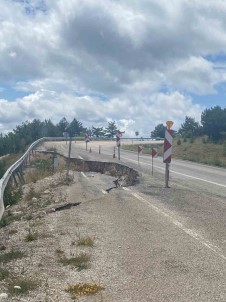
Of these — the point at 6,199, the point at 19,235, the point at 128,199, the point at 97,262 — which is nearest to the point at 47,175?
the point at 6,199

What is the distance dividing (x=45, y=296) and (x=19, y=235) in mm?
3645

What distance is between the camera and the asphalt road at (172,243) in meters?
5.70

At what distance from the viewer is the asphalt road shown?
5695mm

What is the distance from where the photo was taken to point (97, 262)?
22.4 ft

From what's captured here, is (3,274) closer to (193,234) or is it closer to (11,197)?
(193,234)

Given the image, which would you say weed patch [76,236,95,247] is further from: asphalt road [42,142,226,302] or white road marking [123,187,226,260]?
white road marking [123,187,226,260]

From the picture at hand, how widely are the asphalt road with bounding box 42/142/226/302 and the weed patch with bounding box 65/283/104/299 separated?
1.50 feet

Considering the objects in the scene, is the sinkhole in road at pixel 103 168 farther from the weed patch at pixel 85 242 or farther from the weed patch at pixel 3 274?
the weed patch at pixel 3 274

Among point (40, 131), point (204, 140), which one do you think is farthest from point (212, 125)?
point (40, 131)

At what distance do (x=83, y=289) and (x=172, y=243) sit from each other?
8.69 ft

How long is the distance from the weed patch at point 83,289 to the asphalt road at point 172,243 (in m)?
0.46

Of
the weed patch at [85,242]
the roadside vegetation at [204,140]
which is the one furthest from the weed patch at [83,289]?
the roadside vegetation at [204,140]

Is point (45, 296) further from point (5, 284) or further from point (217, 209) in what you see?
point (217, 209)

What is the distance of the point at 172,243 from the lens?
7883 mm
